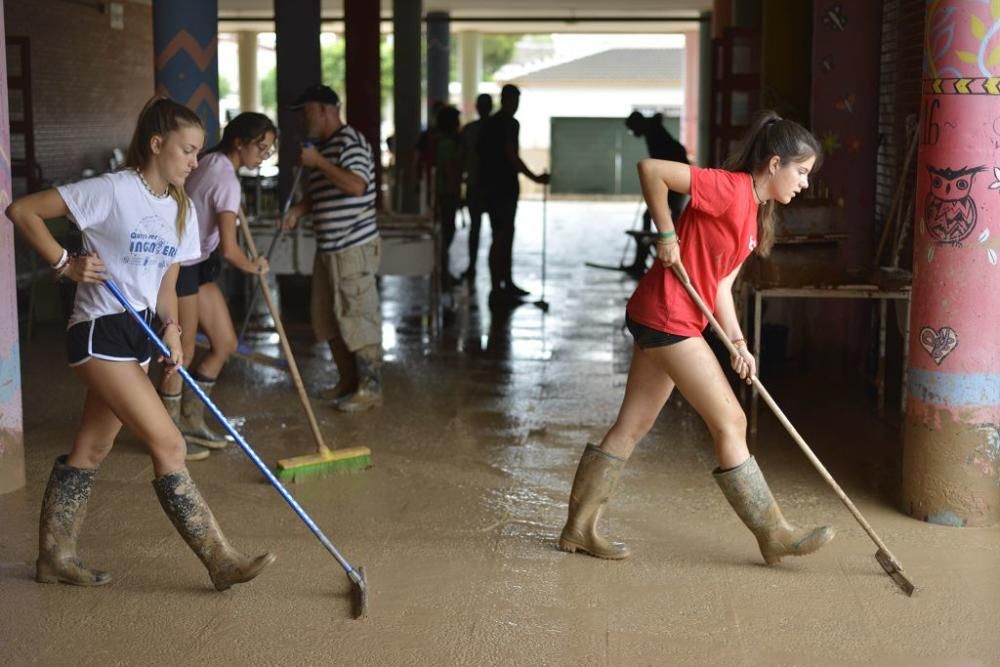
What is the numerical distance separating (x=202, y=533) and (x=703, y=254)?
6.61 ft

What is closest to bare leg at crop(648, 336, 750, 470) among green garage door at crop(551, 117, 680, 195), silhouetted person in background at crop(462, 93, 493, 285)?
silhouetted person in background at crop(462, 93, 493, 285)

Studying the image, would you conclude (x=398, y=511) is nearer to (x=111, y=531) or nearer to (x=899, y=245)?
(x=111, y=531)

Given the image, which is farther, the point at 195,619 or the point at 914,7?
the point at 914,7

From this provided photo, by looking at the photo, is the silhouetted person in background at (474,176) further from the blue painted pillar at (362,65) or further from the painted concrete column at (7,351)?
the painted concrete column at (7,351)

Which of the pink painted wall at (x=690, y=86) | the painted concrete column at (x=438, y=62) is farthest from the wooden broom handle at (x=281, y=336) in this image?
the pink painted wall at (x=690, y=86)

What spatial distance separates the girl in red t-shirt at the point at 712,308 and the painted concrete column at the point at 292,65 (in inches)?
282

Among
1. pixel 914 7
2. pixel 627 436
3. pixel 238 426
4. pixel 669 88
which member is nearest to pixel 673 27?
pixel 669 88

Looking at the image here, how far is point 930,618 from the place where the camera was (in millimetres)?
4578

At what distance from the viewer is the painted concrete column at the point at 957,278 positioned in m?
5.27

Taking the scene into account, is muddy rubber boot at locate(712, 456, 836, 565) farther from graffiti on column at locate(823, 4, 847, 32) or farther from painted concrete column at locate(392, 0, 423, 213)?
painted concrete column at locate(392, 0, 423, 213)

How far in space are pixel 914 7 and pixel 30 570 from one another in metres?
5.83

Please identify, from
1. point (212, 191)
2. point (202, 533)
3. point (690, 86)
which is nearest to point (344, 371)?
point (212, 191)

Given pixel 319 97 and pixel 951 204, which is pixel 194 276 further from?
pixel 951 204

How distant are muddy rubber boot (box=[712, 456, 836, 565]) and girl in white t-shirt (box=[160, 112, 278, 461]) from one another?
8.20 ft
